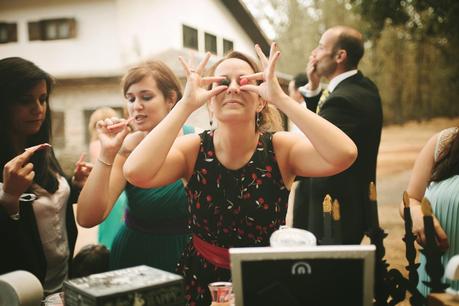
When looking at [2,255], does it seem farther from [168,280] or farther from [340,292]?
[340,292]

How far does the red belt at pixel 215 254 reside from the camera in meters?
1.74

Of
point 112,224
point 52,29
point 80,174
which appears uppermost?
point 52,29

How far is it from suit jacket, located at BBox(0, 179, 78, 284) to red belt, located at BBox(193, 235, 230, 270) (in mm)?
670

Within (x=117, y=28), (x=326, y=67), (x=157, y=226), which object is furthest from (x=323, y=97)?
(x=117, y=28)

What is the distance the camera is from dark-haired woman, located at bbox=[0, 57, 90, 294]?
→ 1.88 meters

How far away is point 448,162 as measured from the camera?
1859 millimetres

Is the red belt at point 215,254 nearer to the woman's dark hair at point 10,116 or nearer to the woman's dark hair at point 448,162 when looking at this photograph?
the woman's dark hair at point 10,116

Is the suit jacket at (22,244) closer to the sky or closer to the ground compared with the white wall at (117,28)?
closer to the ground

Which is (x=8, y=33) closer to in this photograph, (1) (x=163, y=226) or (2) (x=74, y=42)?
(2) (x=74, y=42)

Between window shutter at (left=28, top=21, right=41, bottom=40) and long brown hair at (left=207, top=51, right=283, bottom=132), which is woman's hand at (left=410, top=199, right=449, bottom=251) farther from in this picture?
window shutter at (left=28, top=21, right=41, bottom=40)

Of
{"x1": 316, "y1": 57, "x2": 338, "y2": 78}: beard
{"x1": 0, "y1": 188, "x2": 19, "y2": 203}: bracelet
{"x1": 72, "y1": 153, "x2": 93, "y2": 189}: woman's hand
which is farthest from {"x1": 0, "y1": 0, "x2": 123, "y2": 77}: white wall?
{"x1": 316, "y1": 57, "x2": 338, "y2": 78}: beard

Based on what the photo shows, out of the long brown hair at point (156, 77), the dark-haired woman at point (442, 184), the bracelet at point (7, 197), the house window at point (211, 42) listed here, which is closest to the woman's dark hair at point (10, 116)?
the bracelet at point (7, 197)

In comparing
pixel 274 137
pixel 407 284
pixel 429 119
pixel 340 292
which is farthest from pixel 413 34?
pixel 340 292

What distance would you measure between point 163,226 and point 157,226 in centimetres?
3
